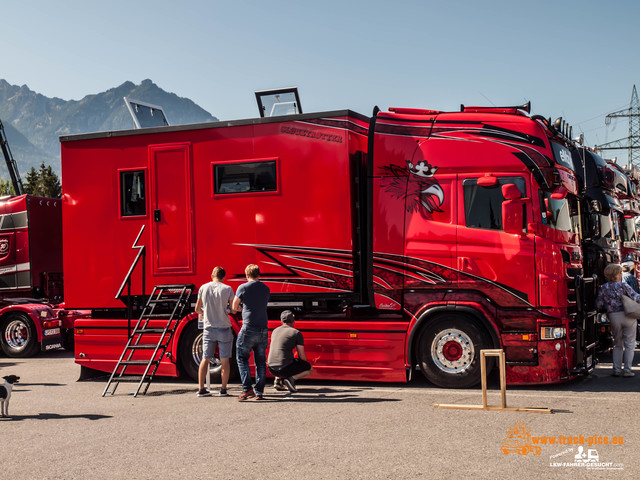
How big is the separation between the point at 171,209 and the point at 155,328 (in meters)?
1.82

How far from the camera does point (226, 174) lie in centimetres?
1070

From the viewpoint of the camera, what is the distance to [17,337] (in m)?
16.1

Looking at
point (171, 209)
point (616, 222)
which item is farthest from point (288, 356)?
point (616, 222)

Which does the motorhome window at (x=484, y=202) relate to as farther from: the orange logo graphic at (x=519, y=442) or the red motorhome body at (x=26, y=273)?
the red motorhome body at (x=26, y=273)

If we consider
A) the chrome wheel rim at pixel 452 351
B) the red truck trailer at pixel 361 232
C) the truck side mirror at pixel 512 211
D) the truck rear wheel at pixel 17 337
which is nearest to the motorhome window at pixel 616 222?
the red truck trailer at pixel 361 232

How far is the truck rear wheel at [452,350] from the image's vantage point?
955 centimetres

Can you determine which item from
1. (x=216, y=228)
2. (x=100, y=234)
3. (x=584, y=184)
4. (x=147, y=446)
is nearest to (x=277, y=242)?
(x=216, y=228)

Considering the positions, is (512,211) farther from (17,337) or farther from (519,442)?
(17,337)

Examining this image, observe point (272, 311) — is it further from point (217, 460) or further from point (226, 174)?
point (217, 460)

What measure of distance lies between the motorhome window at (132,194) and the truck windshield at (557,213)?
229 inches

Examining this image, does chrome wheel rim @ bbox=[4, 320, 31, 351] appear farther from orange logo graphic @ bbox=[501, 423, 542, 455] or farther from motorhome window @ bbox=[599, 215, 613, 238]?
orange logo graphic @ bbox=[501, 423, 542, 455]

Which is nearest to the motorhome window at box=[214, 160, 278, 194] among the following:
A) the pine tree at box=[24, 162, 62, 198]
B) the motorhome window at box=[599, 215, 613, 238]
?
the motorhome window at box=[599, 215, 613, 238]

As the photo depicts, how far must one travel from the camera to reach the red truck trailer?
9430 millimetres

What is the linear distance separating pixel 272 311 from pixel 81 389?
3.02 metres
